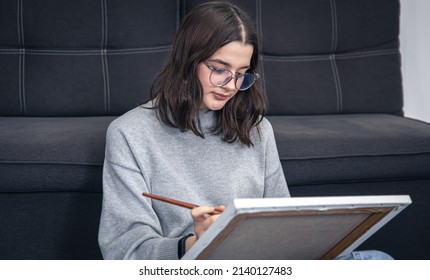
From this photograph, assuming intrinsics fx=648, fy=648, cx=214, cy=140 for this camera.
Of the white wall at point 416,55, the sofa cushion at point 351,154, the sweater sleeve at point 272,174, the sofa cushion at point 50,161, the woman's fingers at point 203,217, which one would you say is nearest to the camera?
the woman's fingers at point 203,217

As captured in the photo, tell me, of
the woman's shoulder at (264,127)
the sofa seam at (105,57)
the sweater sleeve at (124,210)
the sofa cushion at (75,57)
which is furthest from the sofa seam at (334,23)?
the sweater sleeve at (124,210)

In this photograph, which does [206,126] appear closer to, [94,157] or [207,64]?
[207,64]

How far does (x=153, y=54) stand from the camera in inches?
85.8

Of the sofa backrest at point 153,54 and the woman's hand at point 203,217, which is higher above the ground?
the sofa backrest at point 153,54

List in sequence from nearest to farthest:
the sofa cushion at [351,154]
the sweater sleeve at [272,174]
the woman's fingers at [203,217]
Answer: the woman's fingers at [203,217]
the sweater sleeve at [272,174]
the sofa cushion at [351,154]

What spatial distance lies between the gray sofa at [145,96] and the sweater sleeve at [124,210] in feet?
1.21

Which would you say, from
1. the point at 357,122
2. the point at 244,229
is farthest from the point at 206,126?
the point at 357,122

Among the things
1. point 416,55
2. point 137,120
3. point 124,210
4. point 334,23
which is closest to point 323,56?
point 334,23

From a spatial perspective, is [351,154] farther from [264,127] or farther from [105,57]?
[105,57]

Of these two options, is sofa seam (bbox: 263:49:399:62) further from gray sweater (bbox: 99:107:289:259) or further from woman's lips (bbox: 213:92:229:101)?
woman's lips (bbox: 213:92:229:101)

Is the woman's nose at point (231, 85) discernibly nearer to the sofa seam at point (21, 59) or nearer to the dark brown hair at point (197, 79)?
the dark brown hair at point (197, 79)

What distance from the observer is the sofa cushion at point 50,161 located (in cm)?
162

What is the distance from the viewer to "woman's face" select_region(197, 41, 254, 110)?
129 cm

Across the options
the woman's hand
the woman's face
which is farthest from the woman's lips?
the woman's hand
